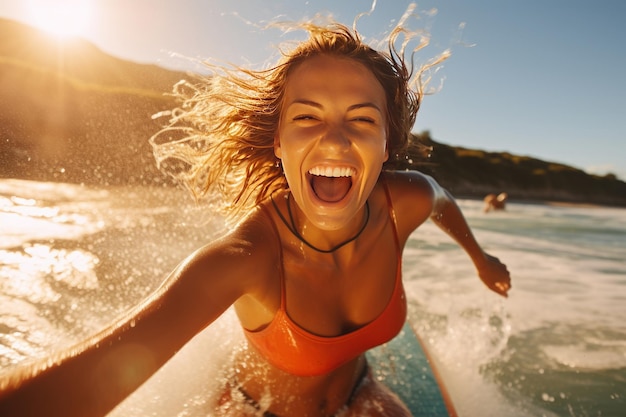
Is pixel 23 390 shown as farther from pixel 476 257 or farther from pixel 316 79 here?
pixel 476 257

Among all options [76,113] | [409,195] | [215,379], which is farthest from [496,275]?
[76,113]

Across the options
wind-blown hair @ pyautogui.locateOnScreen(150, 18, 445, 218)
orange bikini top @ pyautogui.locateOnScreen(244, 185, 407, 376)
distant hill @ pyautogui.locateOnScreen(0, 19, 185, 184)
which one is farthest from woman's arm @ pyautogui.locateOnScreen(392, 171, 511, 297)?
distant hill @ pyautogui.locateOnScreen(0, 19, 185, 184)

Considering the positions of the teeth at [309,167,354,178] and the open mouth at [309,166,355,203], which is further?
the open mouth at [309,166,355,203]

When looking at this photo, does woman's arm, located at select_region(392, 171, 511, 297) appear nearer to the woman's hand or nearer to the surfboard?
the woman's hand

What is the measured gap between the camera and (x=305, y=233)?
1.96 meters

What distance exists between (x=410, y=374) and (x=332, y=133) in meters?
1.98

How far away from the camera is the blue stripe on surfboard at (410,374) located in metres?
2.59

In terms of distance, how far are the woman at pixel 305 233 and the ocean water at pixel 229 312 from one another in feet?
1.96

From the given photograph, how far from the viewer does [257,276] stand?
1.63m

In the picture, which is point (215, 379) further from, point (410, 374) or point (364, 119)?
point (364, 119)

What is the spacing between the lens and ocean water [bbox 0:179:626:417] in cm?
255

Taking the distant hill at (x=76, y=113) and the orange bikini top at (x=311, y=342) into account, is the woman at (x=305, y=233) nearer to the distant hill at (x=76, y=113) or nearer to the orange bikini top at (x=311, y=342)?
the orange bikini top at (x=311, y=342)

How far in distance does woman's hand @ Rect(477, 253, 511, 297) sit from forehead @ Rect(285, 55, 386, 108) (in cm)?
139

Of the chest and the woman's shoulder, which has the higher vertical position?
the woman's shoulder
